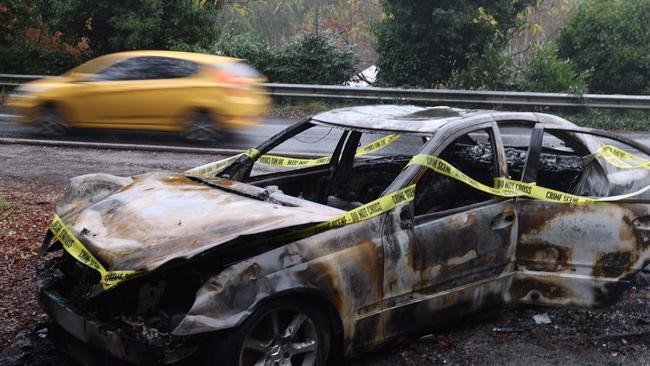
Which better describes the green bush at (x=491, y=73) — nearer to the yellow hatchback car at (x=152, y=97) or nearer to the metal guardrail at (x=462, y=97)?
the metal guardrail at (x=462, y=97)

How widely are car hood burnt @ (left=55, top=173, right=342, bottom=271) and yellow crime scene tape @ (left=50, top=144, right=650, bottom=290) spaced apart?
50 mm

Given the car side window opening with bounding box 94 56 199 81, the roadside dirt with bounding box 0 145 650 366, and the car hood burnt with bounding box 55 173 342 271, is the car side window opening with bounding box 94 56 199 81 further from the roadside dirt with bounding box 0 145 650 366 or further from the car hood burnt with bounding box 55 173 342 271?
the car hood burnt with bounding box 55 173 342 271

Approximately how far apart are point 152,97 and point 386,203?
880 centimetres

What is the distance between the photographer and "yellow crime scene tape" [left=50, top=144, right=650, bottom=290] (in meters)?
3.82

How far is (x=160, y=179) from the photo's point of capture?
501 cm

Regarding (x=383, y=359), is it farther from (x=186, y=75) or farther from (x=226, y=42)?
(x=226, y=42)

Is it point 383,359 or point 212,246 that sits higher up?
point 212,246

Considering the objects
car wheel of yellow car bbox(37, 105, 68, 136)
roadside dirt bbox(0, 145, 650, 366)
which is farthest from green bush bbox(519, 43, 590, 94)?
roadside dirt bbox(0, 145, 650, 366)

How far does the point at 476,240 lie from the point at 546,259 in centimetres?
61

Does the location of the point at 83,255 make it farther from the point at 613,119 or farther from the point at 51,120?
the point at 613,119

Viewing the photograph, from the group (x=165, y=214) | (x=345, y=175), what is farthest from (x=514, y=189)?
(x=165, y=214)

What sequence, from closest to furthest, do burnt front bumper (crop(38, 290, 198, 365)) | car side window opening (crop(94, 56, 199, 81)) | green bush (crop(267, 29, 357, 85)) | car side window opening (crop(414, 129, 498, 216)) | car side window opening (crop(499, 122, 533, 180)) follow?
burnt front bumper (crop(38, 290, 198, 365)) → car side window opening (crop(414, 129, 498, 216)) → car side window opening (crop(499, 122, 533, 180)) → car side window opening (crop(94, 56, 199, 81)) → green bush (crop(267, 29, 357, 85))

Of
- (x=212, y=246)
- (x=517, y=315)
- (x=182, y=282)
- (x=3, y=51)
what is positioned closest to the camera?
(x=212, y=246)

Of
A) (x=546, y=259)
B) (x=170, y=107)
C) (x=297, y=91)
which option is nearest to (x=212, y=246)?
(x=546, y=259)
